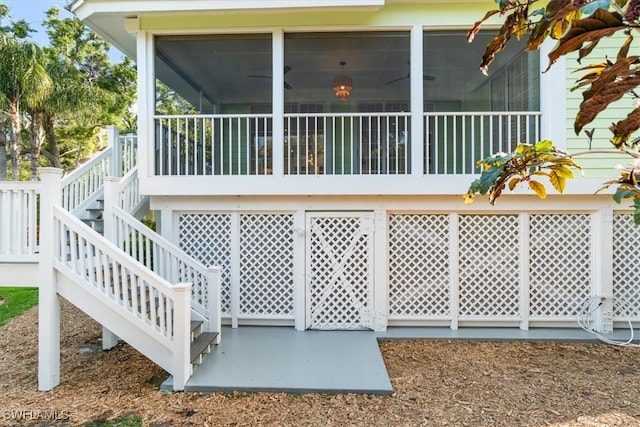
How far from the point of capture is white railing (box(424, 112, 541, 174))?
5.38m

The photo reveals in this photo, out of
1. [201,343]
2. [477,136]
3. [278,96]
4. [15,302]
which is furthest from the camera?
[477,136]

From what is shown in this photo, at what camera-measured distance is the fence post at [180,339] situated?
151 inches

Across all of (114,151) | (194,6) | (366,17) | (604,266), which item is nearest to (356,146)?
(366,17)

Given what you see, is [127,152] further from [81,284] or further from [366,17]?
[366,17]

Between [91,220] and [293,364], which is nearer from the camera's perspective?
[293,364]

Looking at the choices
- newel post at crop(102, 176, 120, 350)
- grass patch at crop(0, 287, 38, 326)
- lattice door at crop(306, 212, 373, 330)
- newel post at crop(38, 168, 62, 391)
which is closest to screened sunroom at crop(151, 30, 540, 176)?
newel post at crop(102, 176, 120, 350)

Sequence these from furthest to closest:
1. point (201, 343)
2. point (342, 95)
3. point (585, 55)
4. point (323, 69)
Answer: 1. point (323, 69)
2. point (342, 95)
3. point (201, 343)
4. point (585, 55)

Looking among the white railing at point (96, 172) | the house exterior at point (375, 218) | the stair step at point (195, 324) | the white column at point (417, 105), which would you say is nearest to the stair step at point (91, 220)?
the white railing at point (96, 172)

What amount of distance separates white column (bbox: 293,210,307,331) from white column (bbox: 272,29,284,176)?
0.81 metres

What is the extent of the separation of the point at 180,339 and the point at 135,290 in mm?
705

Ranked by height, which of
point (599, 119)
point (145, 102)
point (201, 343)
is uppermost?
point (145, 102)

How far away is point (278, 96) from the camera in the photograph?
549cm

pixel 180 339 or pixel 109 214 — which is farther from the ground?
pixel 109 214

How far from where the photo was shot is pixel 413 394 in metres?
3.76
